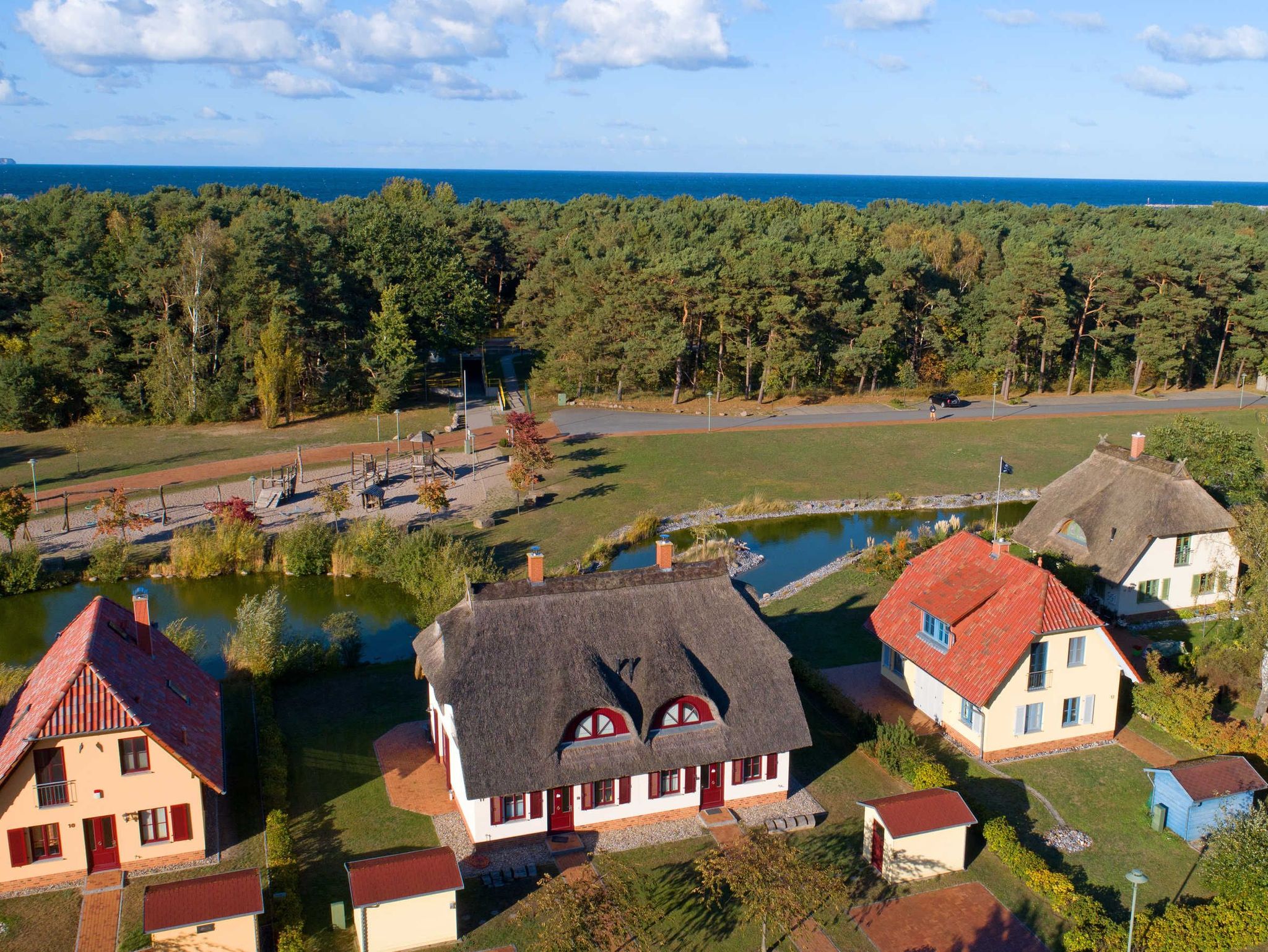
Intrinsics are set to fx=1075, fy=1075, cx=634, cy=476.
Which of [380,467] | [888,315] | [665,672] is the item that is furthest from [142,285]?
[665,672]

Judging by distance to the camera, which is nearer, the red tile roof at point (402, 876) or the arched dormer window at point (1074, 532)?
the red tile roof at point (402, 876)

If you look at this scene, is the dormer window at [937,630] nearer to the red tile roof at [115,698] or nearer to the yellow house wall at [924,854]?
the yellow house wall at [924,854]

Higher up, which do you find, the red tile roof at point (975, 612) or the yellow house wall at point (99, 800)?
the red tile roof at point (975, 612)

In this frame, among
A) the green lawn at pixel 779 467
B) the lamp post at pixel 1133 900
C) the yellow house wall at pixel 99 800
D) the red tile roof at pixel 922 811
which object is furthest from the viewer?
the green lawn at pixel 779 467

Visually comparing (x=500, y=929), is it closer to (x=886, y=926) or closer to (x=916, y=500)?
(x=886, y=926)

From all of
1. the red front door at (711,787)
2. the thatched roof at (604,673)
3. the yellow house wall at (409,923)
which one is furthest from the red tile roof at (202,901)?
the red front door at (711,787)
